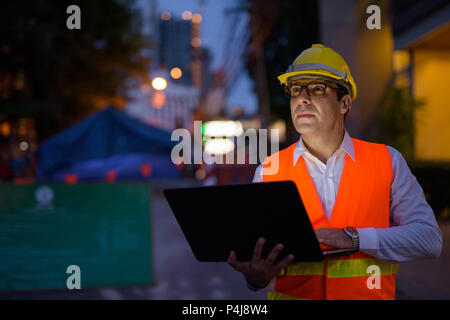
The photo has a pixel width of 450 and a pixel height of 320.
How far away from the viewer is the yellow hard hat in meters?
2.01

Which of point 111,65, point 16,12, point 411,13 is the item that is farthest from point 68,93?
point 411,13

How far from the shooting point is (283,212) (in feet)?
5.58

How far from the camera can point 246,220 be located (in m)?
1.78

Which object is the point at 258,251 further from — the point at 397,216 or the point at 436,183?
the point at 436,183

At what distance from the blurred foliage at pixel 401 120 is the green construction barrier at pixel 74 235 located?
732cm

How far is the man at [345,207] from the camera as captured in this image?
1926 millimetres

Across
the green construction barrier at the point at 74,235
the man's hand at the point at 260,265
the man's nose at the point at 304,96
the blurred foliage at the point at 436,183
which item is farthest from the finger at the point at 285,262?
the blurred foliage at the point at 436,183

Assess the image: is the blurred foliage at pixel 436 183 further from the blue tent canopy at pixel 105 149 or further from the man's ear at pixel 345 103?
the man's ear at pixel 345 103

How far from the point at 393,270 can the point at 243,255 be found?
0.72 metres

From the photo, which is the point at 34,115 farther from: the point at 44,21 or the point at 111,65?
the point at 111,65

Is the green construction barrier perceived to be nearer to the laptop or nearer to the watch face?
the laptop

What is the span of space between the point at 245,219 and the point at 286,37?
24.2m

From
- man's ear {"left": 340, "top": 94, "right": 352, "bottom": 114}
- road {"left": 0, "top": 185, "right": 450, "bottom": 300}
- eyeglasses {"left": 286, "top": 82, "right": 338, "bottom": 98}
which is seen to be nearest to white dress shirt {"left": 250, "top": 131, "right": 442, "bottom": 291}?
man's ear {"left": 340, "top": 94, "right": 352, "bottom": 114}

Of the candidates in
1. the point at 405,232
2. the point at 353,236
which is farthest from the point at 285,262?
the point at 405,232
